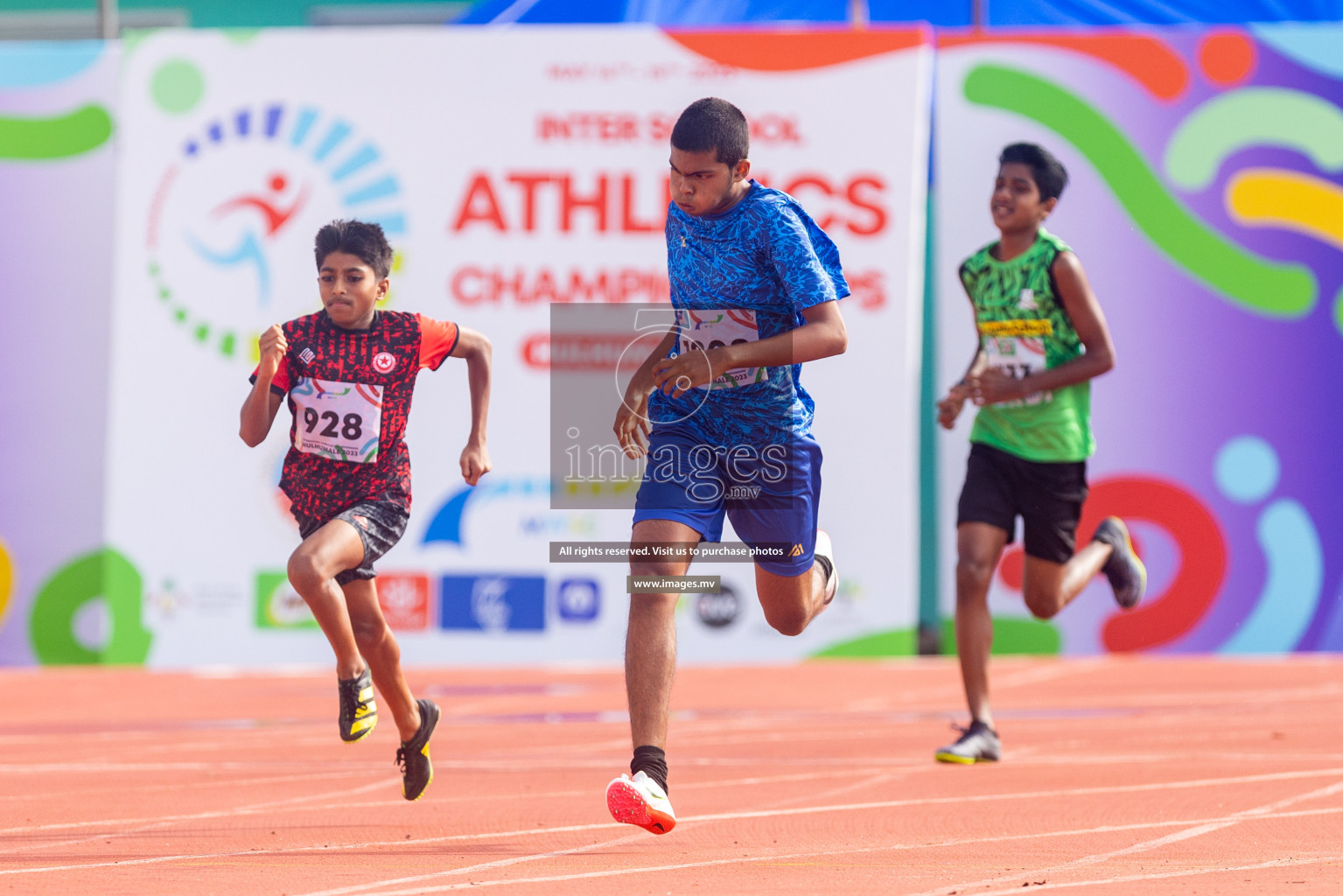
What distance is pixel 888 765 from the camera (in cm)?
656

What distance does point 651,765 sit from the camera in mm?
4305

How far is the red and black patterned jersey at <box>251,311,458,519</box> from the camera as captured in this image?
17.2ft

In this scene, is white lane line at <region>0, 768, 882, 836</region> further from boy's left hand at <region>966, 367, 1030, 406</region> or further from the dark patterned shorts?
boy's left hand at <region>966, 367, 1030, 406</region>

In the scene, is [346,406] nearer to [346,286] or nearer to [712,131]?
[346,286]

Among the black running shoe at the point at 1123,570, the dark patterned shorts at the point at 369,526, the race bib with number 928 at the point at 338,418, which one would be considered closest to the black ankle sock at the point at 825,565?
the dark patterned shorts at the point at 369,526

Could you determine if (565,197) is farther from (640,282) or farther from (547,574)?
(547,574)

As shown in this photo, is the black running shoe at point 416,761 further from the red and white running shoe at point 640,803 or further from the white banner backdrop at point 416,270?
the white banner backdrop at point 416,270

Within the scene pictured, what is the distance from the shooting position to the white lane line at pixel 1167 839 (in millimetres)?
4066

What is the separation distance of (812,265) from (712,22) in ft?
21.8

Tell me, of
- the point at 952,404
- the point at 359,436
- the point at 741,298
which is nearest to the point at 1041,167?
the point at 952,404

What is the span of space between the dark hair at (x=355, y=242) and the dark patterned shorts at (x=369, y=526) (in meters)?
0.72

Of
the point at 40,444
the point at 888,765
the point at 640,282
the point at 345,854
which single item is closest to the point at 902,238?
the point at 640,282

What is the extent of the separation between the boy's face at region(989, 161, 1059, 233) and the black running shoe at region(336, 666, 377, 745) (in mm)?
3064

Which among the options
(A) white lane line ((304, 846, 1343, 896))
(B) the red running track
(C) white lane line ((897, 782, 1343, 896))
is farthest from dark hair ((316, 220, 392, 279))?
(C) white lane line ((897, 782, 1343, 896))
